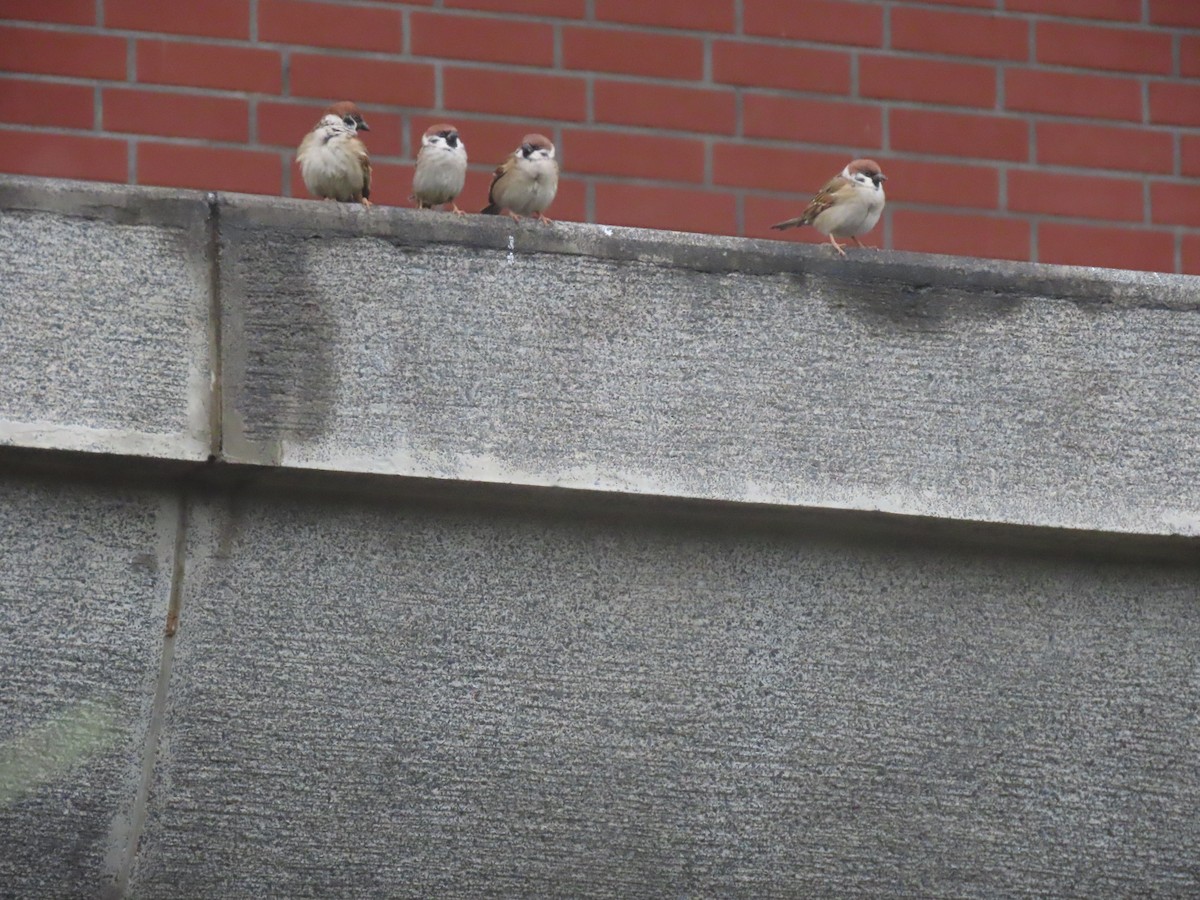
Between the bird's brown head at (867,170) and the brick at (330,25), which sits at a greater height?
the brick at (330,25)

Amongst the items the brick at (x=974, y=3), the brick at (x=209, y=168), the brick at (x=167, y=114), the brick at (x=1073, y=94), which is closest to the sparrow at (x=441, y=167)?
the brick at (x=209, y=168)

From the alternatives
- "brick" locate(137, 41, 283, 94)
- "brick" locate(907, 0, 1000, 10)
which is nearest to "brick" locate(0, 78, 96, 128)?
"brick" locate(137, 41, 283, 94)

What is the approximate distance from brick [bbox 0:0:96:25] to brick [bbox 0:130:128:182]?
0.88ft

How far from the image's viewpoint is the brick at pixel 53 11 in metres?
4.12

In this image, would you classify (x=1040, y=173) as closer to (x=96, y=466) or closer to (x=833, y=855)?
(x=833, y=855)

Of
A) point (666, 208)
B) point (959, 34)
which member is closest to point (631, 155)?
point (666, 208)

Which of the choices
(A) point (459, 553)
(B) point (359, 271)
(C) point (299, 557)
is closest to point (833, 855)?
(A) point (459, 553)

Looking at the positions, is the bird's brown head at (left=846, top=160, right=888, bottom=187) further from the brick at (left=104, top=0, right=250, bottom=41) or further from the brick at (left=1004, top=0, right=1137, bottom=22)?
the brick at (left=104, top=0, right=250, bottom=41)

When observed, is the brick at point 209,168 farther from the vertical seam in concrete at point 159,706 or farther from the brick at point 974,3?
the brick at point 974,3

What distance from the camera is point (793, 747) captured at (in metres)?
3.36

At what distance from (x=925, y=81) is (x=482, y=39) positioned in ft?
3.63

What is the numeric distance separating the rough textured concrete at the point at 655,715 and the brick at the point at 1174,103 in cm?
156

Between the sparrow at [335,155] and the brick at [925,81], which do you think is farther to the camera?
the brick at [925,81]

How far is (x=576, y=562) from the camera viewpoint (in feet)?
10.9
